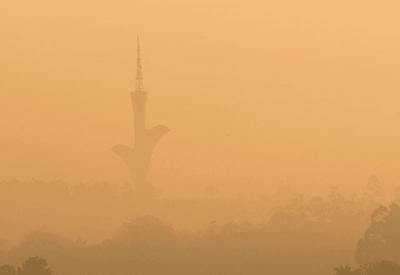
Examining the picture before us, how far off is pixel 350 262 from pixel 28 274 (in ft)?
298

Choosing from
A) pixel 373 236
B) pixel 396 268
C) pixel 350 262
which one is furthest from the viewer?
pixel 350 262

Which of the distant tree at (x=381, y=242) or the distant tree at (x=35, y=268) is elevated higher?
the distant tree at (x=381, y=242)

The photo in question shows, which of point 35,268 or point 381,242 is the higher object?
point 381,242

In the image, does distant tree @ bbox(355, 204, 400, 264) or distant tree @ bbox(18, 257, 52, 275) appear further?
distant tree @ bbox(355, 204, 400, 264)

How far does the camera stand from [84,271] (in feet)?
562

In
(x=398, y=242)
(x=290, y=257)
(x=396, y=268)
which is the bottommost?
(x=396, y=268)

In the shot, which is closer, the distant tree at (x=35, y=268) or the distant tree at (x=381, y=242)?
the distant tree at (x=35, y=268)

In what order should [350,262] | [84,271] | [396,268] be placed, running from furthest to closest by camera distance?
[350,262] → [84,271] → [396,268]

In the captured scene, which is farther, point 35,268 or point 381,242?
point 381,242

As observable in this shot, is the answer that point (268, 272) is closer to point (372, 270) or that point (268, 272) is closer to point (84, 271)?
point (84, 271)

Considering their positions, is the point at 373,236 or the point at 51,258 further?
the point at 51,258

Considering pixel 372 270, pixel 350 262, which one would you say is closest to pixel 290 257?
pixel 350 262

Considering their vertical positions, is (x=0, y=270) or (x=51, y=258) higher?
(x=51, y=258)

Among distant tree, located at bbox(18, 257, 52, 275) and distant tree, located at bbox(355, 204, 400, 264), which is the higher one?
distant tree, located at bbox(355, 204, 400, 264)
